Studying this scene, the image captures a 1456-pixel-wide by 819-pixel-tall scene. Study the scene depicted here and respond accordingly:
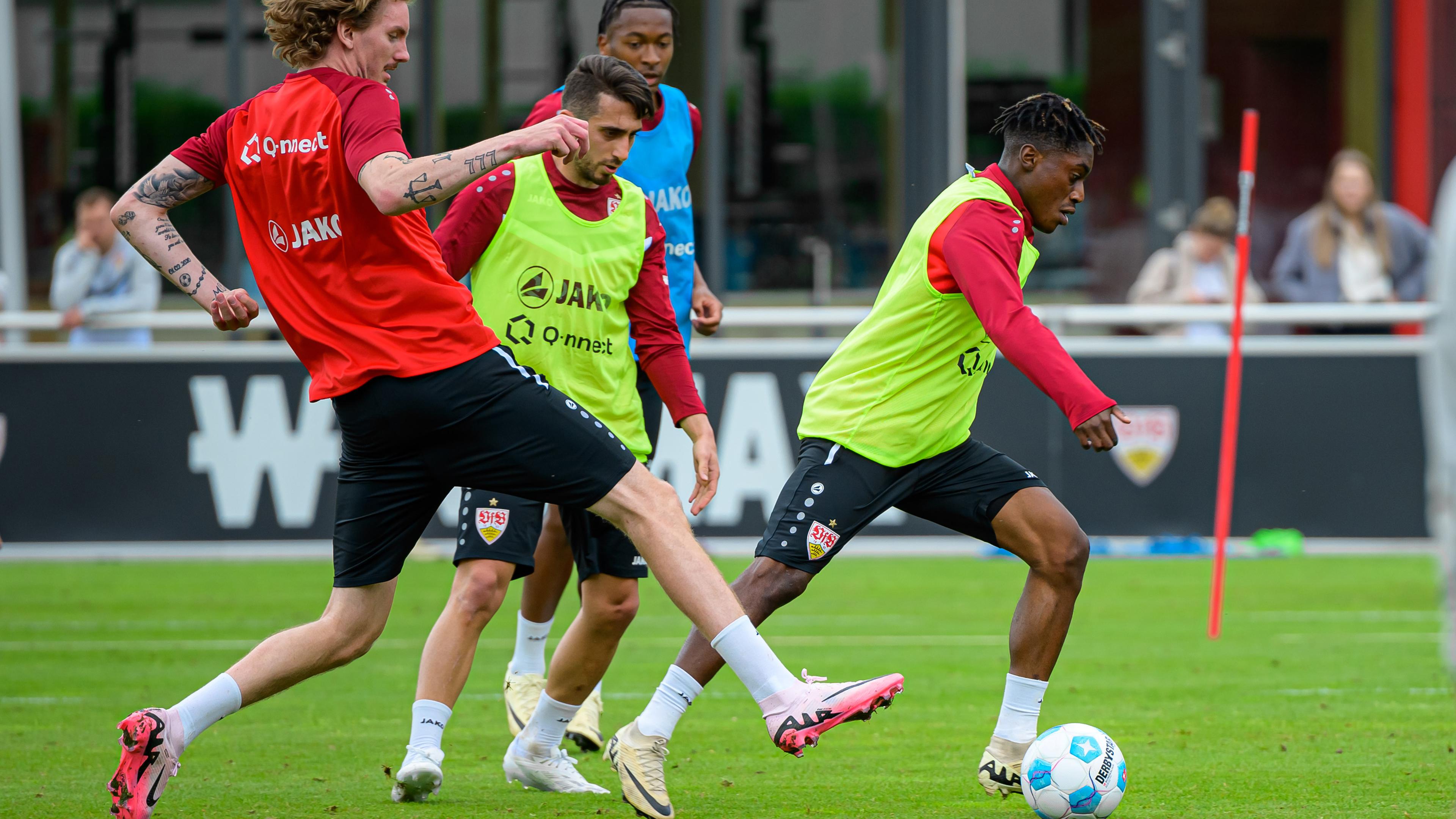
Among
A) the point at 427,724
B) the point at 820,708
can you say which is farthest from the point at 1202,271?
the point at 820,708

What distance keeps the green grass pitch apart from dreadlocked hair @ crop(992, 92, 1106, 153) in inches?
78.8

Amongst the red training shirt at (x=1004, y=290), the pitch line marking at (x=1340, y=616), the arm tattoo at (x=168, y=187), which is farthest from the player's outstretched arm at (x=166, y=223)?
the pitch line marking at (x=1340, y=616)

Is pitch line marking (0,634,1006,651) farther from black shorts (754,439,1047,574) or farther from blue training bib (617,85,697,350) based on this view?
black shorts (754,439,1047,574)

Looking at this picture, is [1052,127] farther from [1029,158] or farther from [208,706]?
[208,706]

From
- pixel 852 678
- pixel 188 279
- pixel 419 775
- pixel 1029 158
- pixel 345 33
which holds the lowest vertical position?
pixel 852 678

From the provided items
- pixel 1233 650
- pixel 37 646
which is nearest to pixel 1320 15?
pixel 1233 650

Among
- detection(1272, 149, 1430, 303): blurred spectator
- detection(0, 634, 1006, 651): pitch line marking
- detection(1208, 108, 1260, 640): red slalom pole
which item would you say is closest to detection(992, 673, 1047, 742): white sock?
detection(0, 634, 1006, 651): pitch line marking

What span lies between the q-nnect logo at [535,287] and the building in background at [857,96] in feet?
38.7

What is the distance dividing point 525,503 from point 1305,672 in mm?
4128

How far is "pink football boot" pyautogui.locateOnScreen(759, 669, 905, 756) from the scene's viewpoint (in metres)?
4.23

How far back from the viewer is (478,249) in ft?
18.0

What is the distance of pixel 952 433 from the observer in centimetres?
538

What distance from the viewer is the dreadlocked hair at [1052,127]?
523 cm

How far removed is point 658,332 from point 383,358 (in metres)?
1.35
